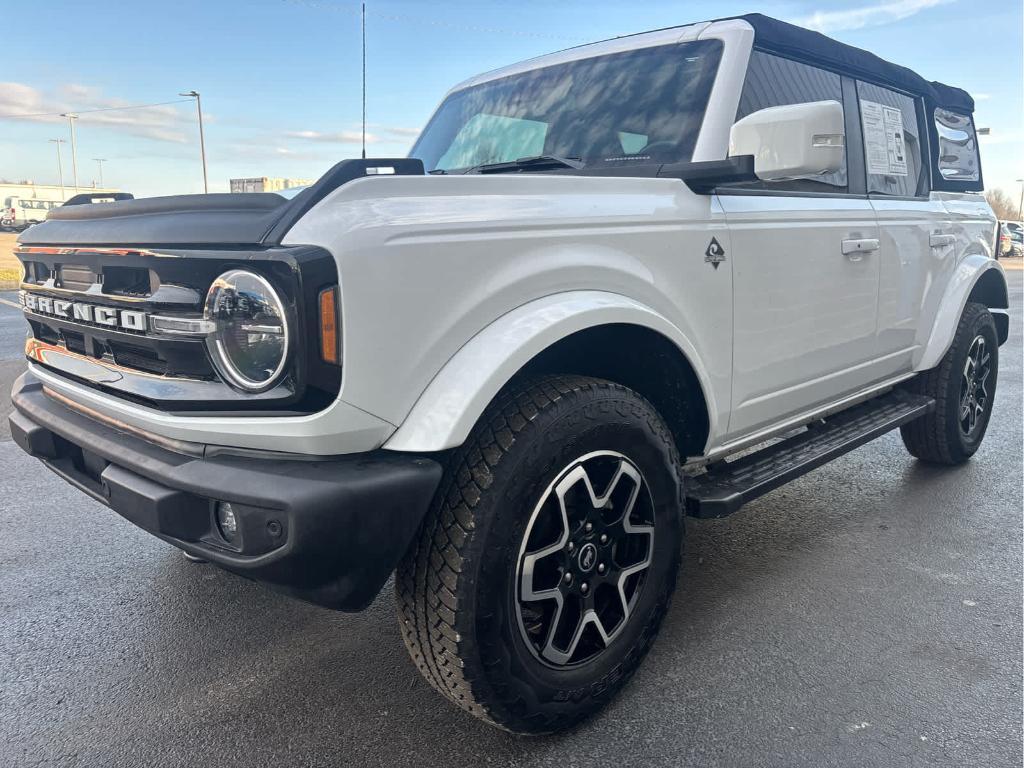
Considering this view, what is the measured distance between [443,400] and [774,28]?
217cm

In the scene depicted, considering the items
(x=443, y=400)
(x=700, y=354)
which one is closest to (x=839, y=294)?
(x=700, y=354)

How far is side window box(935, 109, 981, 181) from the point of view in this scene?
176 inches

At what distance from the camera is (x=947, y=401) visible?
169 inches

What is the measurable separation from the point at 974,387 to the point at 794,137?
310 cm

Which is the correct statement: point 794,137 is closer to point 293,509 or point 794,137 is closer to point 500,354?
point 500,354

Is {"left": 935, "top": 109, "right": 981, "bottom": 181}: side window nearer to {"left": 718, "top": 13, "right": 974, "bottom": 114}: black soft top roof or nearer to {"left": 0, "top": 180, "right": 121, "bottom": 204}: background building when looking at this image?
{"left": 718, "top": 13, "right": 974, "bottom": 114}: black soft top roof

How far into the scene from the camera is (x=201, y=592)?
9.75 ft

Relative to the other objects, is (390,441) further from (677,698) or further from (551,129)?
(551,129)

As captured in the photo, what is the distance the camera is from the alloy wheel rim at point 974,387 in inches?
177

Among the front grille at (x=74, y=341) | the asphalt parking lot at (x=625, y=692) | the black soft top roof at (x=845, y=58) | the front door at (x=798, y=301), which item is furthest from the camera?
the black soft top roof at (x=845, y=58)

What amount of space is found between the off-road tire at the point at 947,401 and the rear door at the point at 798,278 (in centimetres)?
92

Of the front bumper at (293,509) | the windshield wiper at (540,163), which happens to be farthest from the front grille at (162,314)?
the windshield wiper at (540,163)

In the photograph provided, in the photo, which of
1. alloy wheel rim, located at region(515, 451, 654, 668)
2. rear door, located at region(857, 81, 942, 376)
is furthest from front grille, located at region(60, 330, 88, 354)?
rear door, located at region(857, 81, 942, 376)

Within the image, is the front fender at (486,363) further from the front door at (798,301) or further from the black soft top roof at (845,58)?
the black soft top roof at (845,58)
